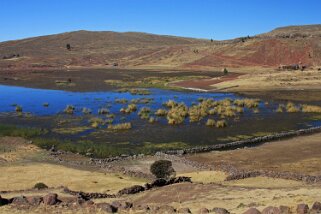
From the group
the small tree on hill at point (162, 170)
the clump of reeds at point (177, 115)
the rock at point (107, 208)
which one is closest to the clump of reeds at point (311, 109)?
the clump of reeds at point (177, 115)

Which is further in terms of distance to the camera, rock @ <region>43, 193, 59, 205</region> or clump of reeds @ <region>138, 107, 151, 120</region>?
clump of reeds @ <region>138, 107, 151, 120</region>

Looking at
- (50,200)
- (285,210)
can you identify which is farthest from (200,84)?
(285,210)

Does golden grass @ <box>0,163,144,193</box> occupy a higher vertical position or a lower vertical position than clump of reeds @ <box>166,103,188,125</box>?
lower

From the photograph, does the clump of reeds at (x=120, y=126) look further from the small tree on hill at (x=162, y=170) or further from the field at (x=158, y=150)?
the small tree on hill at (x=162, y=170)

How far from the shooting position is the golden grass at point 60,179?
1047 inches

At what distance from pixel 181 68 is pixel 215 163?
130151mm

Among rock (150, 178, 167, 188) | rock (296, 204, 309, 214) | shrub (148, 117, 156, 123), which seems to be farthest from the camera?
shrub (148, 117, 156, 123)

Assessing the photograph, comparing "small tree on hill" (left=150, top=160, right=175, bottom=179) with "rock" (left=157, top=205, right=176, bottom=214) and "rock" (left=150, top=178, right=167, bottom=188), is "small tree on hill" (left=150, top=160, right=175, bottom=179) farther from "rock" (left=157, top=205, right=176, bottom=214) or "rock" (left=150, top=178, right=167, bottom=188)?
"rock" (left=157, top=205, right=176, bottom=214)

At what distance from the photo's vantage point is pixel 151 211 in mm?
→ 16734

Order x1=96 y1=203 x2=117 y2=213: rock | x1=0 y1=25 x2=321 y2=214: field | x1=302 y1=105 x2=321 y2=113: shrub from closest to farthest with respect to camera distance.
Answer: x1=96 y1=203 x2=117 y2=213: rock, x1=0 y1=25 x2=321 y2=214: field, x1=302 y1=105 x2=321 y2=113: shrub

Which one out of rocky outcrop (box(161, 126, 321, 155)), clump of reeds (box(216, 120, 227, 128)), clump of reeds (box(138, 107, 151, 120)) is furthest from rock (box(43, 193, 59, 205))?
clump of reeds (box(138, 107, 151, 120))

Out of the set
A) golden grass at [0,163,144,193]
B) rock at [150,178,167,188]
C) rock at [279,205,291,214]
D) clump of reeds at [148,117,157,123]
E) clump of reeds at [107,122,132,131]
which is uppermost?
rock at [279,205,291,214]

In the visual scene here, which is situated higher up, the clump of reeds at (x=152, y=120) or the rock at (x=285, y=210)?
the rock at (x=285, y=210)

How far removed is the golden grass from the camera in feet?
87.2
